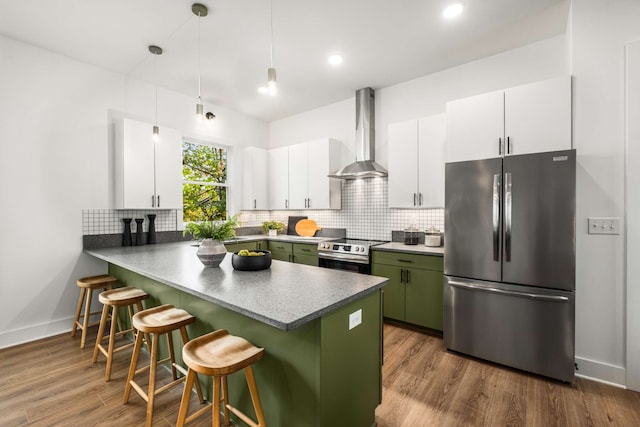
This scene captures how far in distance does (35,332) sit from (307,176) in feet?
11.8

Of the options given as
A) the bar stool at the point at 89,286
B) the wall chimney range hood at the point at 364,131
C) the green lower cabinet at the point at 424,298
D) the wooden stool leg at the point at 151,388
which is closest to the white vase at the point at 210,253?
the wooden stool leg at the point at 151,388

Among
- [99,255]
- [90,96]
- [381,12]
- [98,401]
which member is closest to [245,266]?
[98,401]

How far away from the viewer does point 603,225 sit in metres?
2.24

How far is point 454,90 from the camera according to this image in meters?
3.45

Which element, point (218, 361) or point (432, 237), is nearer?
point (218, 361)

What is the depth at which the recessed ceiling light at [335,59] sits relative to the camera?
315cm

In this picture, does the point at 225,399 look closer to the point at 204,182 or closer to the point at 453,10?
the point at 453,10

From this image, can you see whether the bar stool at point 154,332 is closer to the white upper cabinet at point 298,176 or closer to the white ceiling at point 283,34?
the white ceiling at point 283,34

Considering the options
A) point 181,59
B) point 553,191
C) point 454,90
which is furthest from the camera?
point 454,90

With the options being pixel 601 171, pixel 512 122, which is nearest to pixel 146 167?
pixel 512 122

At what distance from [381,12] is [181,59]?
2179mm

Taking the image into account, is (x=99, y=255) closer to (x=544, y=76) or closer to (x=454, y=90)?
(x=454, y=90)

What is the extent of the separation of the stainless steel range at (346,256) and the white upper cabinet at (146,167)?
6.59ft

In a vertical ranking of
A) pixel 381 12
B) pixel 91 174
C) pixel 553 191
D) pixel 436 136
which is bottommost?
pixel 553 191
